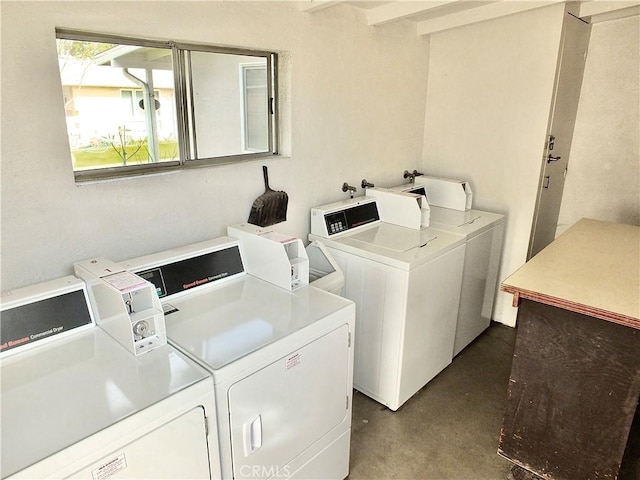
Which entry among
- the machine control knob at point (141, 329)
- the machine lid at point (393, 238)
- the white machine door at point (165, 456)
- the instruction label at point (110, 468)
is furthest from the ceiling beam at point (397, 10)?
the instruction label at point (110, 468)

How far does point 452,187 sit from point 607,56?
4.57 feet

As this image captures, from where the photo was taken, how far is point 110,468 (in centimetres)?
109

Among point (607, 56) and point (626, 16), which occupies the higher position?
point (626, 16)

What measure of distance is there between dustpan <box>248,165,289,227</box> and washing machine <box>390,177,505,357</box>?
35.5 inches

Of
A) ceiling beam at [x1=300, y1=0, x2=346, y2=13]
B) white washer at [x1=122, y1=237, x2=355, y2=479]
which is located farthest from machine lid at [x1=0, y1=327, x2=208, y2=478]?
ceiling beam at [x1=300, y1=0, x2=346, y2=13]

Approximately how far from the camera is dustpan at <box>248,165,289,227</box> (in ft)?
7.68

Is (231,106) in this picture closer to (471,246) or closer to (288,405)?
(471,246)

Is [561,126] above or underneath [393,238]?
above

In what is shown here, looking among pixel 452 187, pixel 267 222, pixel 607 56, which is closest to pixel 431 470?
pixel 267 222

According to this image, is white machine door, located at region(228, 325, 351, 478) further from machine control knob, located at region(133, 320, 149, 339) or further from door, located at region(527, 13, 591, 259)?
door, located at region(527, 13, 591, 259)

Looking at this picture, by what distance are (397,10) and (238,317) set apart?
203 centimetres

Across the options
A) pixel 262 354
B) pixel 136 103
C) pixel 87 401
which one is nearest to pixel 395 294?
pixel 262 354

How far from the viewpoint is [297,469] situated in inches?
66.0

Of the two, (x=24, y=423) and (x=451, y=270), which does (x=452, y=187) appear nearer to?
(x=451, y=270)
